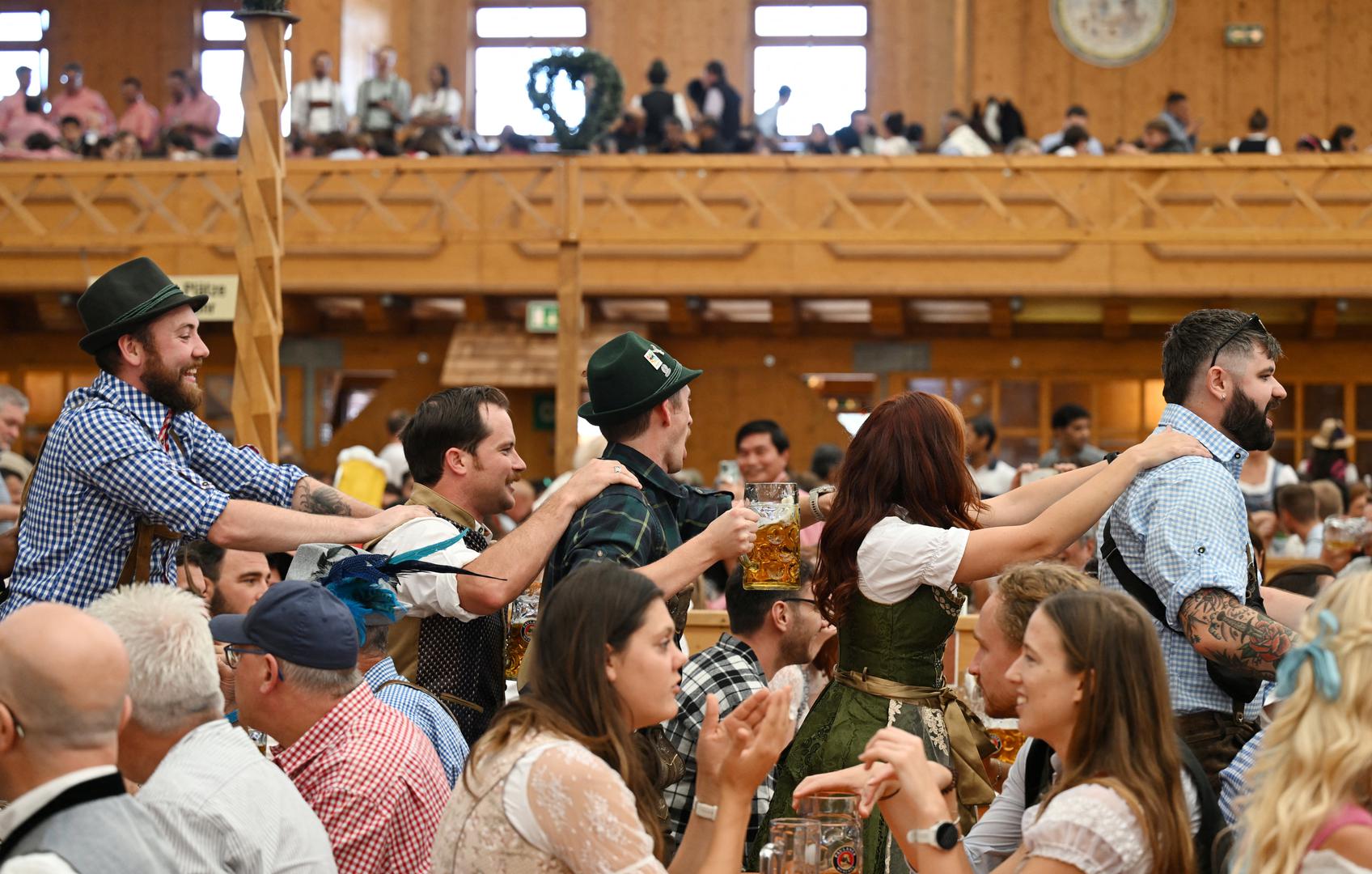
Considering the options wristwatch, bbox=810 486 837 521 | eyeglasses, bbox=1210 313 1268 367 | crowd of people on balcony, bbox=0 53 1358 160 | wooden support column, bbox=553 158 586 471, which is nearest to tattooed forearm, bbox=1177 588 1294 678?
eyeglasses, bbox=1210 313 1268 367

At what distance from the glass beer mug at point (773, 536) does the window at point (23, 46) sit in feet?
59.6

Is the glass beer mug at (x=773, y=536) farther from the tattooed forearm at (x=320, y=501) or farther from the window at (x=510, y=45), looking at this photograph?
the window at (x=510, y=45)

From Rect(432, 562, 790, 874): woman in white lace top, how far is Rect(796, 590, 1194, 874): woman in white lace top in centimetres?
27

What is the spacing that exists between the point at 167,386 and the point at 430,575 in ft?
2.57

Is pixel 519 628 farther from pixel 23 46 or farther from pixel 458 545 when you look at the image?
pixel 23 46

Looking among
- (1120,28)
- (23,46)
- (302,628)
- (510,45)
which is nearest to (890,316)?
(1120,28)

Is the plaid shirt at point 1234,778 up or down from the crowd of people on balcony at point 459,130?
down

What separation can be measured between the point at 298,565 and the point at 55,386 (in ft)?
46.5

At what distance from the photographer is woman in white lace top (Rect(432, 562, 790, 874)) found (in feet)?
8.63

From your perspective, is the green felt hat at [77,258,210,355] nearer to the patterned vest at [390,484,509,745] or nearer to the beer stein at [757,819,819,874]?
the patterned vest at [390,484,509,745]

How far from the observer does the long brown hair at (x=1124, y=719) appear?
8.72ft

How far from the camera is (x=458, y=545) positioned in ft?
12.5

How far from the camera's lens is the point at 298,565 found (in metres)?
3.83

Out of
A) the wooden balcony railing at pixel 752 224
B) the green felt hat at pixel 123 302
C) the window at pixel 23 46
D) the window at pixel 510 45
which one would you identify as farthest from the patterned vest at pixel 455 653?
the window at pixel 23 46
